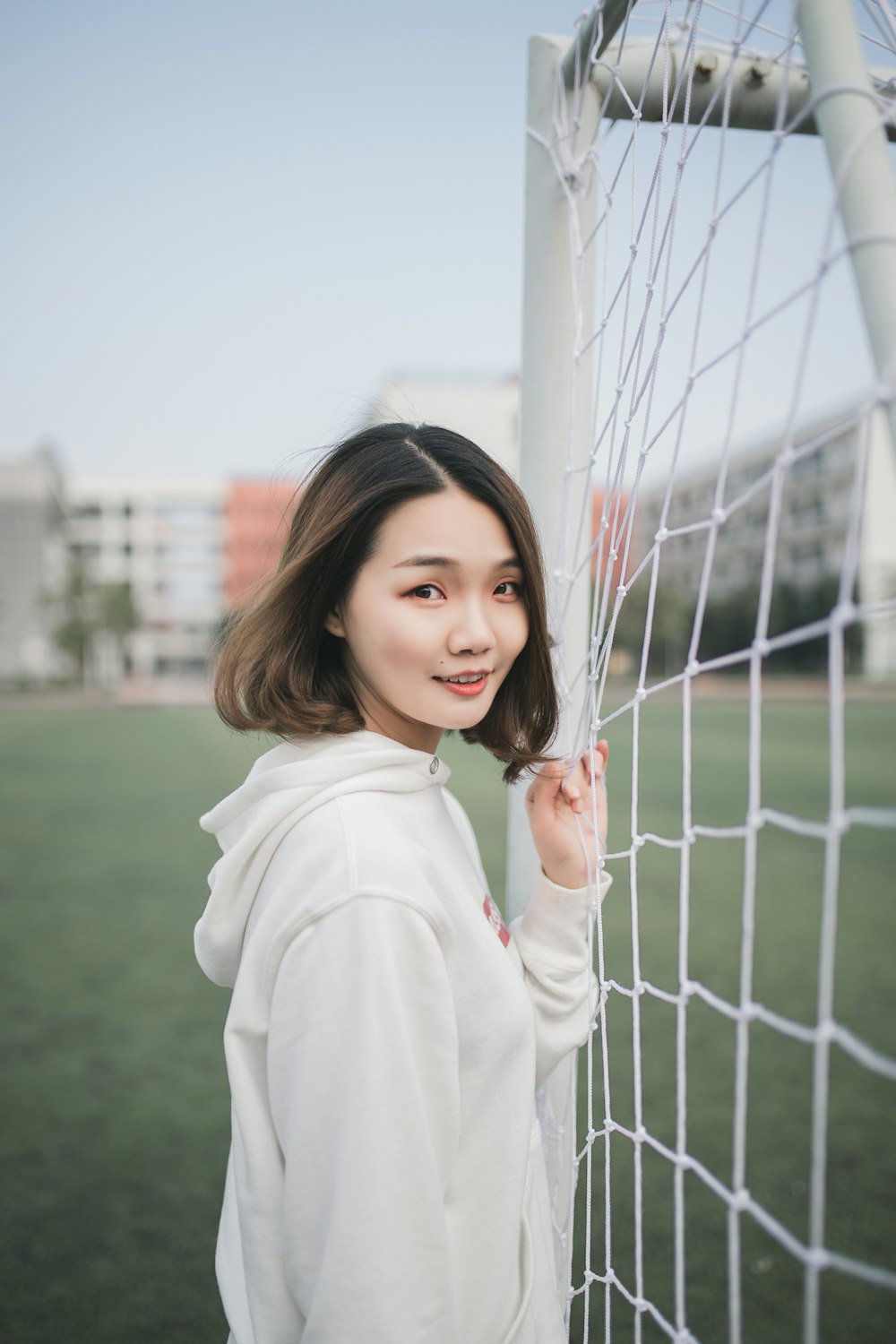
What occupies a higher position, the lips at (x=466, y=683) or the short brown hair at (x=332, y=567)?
the short brown hair at (x=332, y=567)

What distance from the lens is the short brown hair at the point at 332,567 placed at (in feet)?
2.89

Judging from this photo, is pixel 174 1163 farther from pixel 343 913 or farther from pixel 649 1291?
pixel 343 913

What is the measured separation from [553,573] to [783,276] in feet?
1.55

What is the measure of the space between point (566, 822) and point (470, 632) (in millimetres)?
310

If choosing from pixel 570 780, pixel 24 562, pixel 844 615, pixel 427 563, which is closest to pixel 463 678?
pixel 427 563

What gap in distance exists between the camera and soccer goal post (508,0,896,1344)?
688 millimetres

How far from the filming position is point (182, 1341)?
1512mm

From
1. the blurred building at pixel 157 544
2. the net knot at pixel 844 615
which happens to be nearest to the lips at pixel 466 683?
the net knot at pixel 844 615

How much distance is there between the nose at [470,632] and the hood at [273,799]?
103 mm

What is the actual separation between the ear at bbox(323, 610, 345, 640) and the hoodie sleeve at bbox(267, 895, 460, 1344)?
0.32 m

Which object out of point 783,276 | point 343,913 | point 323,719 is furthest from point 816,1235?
point 783,276

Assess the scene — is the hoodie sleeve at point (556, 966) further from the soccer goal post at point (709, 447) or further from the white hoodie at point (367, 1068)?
the white hoodie at point (367, 1068)

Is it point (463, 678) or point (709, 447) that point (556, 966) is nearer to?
point (463, 678)

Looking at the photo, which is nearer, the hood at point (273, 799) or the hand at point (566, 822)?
the hood at point (273, 799)
